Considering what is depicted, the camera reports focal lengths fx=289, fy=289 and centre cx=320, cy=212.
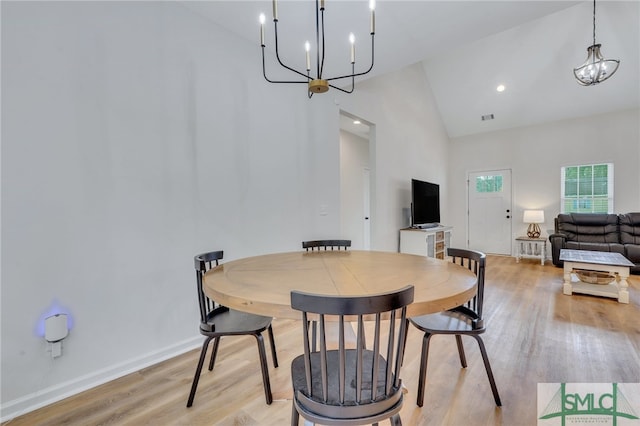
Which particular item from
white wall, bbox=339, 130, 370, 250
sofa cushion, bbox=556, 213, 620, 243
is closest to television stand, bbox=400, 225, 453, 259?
white wall, bbox=339, 130, 370, 250

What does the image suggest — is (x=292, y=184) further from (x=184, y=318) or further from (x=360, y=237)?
(x=360, y=237)

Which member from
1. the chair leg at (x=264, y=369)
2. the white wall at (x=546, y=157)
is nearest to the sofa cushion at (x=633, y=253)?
the white wall at (x=546, y=157)

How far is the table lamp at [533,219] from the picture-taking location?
5.72m

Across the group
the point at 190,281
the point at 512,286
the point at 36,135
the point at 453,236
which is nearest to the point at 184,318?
the point at 190,281

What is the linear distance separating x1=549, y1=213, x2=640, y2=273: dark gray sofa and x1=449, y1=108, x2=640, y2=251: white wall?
25.1 inches

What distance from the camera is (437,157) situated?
6633 millimetres

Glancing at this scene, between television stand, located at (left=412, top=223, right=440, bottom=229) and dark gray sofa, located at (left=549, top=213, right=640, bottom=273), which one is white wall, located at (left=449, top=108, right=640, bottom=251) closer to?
dark gray sofa, located at (left=549, top=213, right=640, bottom=273)

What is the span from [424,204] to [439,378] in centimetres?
392

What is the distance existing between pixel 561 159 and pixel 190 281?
715cm

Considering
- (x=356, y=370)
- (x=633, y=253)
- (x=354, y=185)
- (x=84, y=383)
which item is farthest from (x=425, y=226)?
(x=84, y=383)

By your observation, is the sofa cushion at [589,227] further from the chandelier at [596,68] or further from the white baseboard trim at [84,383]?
the white baseboard trim at [84,383]

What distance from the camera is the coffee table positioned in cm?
322

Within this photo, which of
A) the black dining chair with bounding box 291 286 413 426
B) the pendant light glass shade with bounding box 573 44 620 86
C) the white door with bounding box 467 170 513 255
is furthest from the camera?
the white door with bounding box 467 170 513 255

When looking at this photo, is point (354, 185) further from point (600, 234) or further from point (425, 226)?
point (600, 234)
